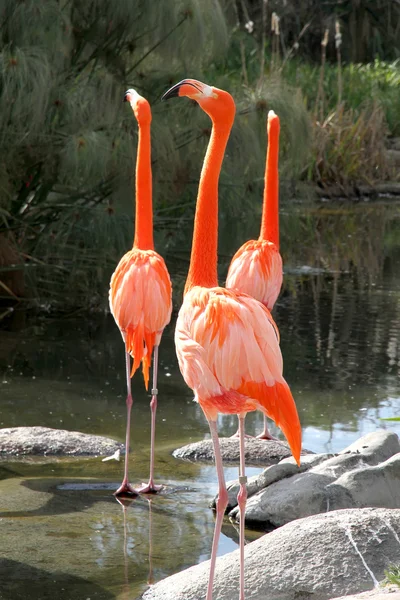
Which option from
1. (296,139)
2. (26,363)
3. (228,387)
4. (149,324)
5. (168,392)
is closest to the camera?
(228,387)

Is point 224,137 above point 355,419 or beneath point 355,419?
above

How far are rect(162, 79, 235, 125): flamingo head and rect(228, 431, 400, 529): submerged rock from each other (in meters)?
1.49

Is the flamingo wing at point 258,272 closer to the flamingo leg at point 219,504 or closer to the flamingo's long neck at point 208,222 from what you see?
the flamingo's long neck at point 208,222

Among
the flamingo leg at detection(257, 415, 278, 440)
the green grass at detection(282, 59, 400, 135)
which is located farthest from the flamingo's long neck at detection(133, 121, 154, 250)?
the green grass at detection(282, 59, 400, 135)

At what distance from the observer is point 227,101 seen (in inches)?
117

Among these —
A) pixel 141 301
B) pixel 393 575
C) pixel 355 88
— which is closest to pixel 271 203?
pixel 141 301

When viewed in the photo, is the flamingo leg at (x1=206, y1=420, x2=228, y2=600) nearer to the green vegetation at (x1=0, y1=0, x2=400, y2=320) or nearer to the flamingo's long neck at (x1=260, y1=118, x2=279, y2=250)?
the flamingo's long neck at (x1=260, y1=118, x2=279, y2=250)

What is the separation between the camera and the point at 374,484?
3727 mm

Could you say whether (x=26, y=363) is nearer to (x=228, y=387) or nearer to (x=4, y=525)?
(x=4, y=525)

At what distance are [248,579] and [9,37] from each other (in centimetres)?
463

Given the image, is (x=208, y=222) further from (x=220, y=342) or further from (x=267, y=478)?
(x=267, y=478)

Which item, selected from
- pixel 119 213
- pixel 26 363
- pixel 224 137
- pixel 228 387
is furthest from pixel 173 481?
pixel 119 213

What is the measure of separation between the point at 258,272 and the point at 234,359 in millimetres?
2202

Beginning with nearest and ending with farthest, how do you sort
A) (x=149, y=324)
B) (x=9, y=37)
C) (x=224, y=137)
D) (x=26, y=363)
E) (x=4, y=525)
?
(x=224, y=137)
(x=4, y=525)
(x=149, y=324)
(x=26, y=363)
(x=9, y=37)
